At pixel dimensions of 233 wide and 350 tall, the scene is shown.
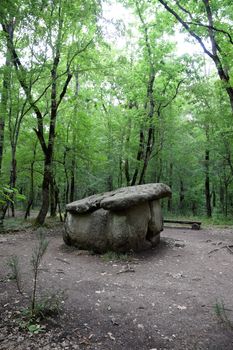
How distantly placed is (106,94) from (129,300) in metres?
16.5

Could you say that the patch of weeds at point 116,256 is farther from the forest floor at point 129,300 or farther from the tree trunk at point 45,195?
the tree trunk at point 45,195

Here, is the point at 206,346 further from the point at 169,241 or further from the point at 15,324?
the point at 169,241

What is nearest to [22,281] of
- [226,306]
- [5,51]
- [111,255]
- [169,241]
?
[111,255]

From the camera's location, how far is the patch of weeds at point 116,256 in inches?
261

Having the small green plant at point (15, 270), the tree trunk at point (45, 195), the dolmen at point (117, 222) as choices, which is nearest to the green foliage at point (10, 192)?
the small green plant at point (15, 270)

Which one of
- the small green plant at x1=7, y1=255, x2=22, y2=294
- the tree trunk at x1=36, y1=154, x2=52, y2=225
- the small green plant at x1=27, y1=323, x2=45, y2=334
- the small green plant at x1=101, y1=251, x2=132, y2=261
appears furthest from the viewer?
the tree trunk at x1=36, y1=154, x2=52, y2=225

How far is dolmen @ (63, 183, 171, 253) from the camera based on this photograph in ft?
22.9

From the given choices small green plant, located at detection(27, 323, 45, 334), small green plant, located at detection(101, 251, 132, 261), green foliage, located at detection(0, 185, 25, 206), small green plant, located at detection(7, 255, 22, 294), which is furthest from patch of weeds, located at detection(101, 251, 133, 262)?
green foliage, located at detection(0, 185, 25, 206)

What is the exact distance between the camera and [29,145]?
13812 mm

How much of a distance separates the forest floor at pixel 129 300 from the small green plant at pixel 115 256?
0.24ft

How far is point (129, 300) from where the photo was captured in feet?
13.8

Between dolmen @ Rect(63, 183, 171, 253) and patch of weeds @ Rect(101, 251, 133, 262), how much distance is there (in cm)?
15

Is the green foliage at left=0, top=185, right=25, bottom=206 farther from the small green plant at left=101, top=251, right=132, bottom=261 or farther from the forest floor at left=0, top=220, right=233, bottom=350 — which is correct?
the small green plant at left=101, top=251, right=132, bottom=261

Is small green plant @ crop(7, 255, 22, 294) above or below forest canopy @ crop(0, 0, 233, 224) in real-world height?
below
